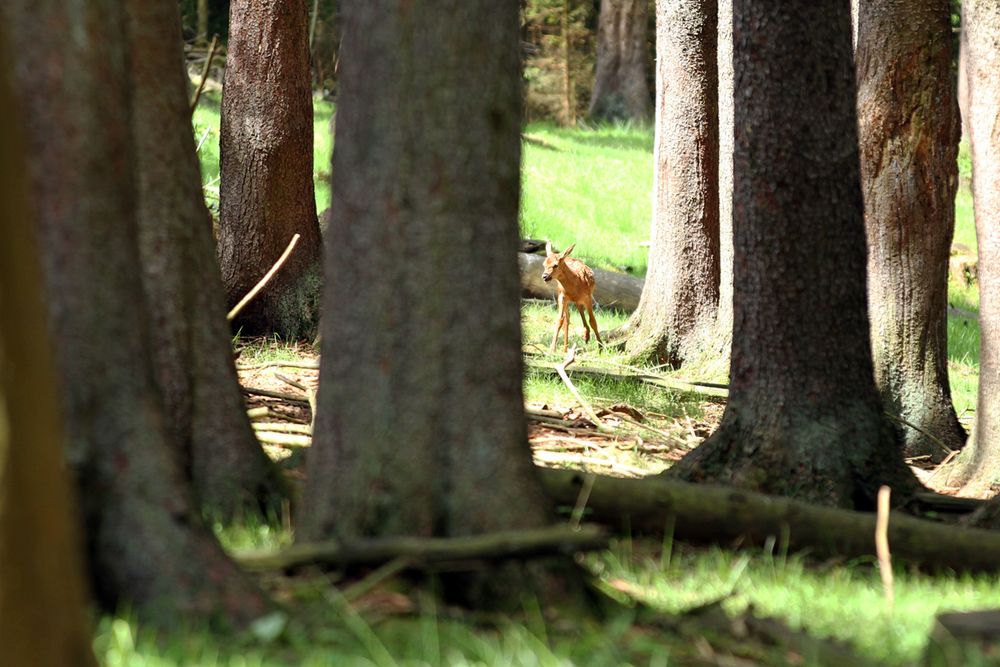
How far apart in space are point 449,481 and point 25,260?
79.8 inches

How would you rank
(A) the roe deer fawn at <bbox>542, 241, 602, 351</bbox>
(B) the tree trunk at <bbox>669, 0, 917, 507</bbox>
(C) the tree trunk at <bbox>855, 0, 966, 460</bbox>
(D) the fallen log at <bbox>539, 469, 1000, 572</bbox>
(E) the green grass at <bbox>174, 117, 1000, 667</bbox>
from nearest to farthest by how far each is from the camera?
(E) the green grass at <bbox>174, 117, 1000, 667</bbox> < (D) the fallen log at <bbox>539, 469, 1000, 572</bbox> < (B) the tree trunk at <bbox>669, 0, 917, 507</bbox> < (C) the tree trunk at <bbox>855, 0, 966, 460</bbox> < (A) the roe deer fawn at <bbox>542, 241, 602, 351</bbox>

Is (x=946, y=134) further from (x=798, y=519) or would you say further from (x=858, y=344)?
(x=798, y=519)

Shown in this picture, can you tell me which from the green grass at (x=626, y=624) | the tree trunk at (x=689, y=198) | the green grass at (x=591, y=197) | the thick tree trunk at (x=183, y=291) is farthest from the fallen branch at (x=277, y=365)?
the green grass at (x=591, y=197)

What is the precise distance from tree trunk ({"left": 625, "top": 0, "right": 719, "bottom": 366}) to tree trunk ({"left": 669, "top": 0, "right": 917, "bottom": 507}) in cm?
551

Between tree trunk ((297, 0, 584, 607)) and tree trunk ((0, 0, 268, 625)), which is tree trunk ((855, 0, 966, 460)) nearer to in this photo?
tree trunk ((297, 0, 584, 607))

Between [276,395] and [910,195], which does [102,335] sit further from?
[910,195]

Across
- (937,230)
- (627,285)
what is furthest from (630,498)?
(627,285)

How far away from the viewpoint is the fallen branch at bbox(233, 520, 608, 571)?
3.94 m

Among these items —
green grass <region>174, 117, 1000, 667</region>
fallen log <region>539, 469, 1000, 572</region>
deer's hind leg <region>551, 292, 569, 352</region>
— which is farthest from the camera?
deer's hind leg <region>551, 292, 569, 352</region>

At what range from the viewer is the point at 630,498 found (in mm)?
5430

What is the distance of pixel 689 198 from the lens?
485 inches

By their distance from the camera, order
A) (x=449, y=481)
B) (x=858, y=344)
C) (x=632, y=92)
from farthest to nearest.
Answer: (x=632, y=92), (x=858, y=344), (x=449, y=481)

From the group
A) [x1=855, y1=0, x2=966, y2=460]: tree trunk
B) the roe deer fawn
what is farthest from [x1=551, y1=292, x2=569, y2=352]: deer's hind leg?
[x1=855, y1=0, x2=966, y2=460]: tree trunk

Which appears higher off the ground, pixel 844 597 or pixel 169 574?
pixel 169 574
